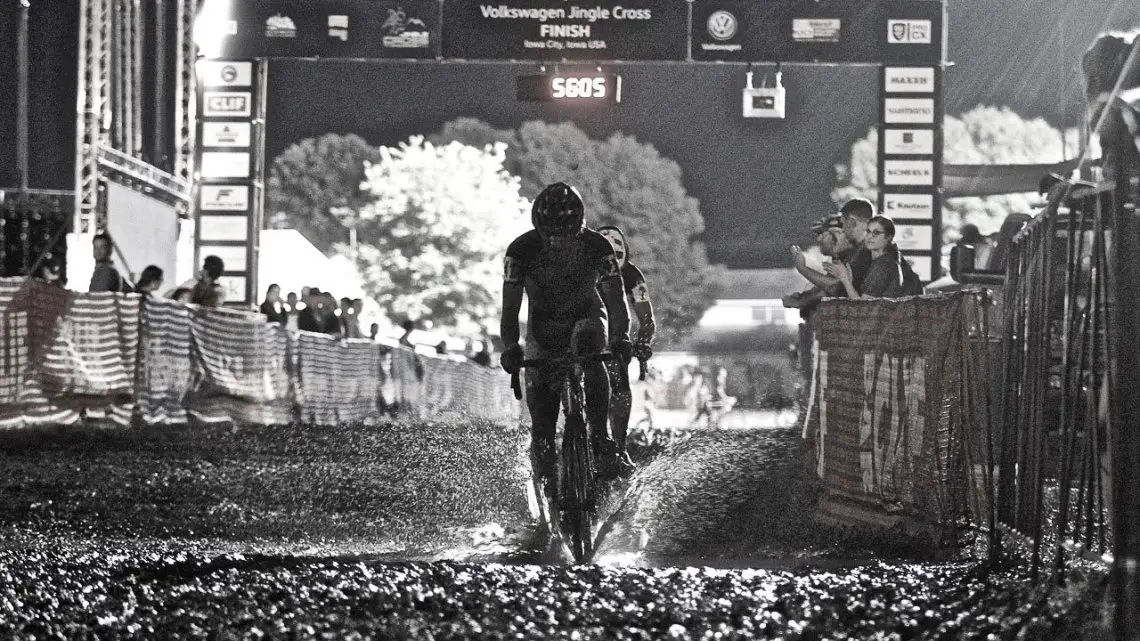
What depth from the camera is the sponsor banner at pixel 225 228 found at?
97.3 ft

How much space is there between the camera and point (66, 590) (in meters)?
6.16

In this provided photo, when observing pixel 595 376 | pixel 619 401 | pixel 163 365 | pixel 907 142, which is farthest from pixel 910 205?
pixel 595 376

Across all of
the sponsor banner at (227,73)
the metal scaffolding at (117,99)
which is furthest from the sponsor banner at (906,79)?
the metal scaffolding at (117,99)

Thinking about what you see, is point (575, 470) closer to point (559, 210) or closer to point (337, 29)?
point (559, 210)

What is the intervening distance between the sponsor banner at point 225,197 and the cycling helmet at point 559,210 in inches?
860

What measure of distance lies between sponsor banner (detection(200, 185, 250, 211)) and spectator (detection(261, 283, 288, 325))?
6142 millimetres

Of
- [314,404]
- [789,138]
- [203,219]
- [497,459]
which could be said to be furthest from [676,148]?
[497,459]

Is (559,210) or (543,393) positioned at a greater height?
(559,210)

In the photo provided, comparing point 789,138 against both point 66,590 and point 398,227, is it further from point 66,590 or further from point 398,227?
point 66,590

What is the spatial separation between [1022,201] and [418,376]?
53487 millimetres

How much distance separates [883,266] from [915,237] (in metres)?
18.7

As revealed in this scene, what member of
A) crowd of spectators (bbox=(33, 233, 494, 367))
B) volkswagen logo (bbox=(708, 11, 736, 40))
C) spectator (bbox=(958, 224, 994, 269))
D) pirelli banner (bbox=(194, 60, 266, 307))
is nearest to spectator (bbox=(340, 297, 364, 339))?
crowd of spectators (bbox=(33, 233, 494, 367))

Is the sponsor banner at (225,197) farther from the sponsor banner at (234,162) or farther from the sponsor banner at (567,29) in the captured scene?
the sponsor banner at (567,29)

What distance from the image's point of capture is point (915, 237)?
1147 inches
